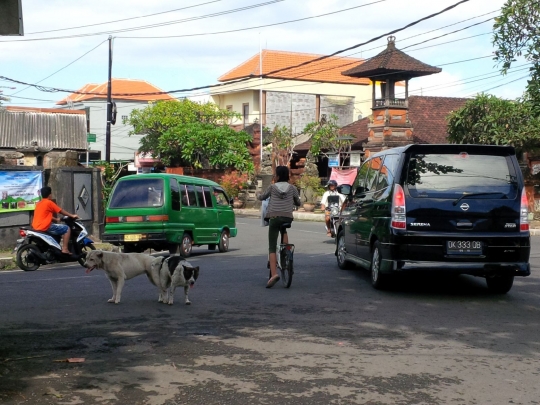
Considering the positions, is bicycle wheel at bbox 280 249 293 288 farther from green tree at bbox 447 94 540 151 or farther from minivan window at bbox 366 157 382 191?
green tree at bbox 447 94 540 151

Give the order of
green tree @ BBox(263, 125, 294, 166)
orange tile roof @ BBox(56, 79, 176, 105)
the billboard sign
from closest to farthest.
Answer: the billboard sign < green tree @ BBox(263, 125, 294, 166) < orange tile roof @ BBox(56, 79, 176, 105)

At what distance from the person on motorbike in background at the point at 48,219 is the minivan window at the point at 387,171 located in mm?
6830

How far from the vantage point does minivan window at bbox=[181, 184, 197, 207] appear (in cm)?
1839

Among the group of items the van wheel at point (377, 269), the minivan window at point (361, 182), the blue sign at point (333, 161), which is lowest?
the van wheel at point (377, 269)

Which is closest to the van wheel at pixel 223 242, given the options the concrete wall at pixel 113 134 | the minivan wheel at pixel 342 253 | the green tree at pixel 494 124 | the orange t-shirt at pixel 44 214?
the orange t-shirt at pixel 44 214

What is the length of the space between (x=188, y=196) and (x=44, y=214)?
3.85 m

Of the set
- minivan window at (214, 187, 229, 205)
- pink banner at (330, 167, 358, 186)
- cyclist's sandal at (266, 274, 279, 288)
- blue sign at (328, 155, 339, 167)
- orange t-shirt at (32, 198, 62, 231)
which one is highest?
blue sign at (328, 155, 339, 167)

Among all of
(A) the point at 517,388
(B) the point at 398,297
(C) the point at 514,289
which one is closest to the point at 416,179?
(B) the point at 398,297

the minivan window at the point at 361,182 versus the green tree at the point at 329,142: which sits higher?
the green tree at the point at 329,142

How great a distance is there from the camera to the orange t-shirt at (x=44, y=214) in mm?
15699

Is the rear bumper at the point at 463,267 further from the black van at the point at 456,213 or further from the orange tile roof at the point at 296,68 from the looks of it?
the orange tile roof at the point at 296,68

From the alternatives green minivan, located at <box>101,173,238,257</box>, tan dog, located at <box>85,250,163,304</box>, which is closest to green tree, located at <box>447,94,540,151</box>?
green minivan, located at <box>101,173,238,257</box>

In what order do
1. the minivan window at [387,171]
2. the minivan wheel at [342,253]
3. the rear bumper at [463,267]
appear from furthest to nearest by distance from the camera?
the minivan wheel at [342,253], the minivan window at [387,171], the rear bumper at [463,267]

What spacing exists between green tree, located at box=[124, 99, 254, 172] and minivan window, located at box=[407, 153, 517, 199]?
39128 millimetres
